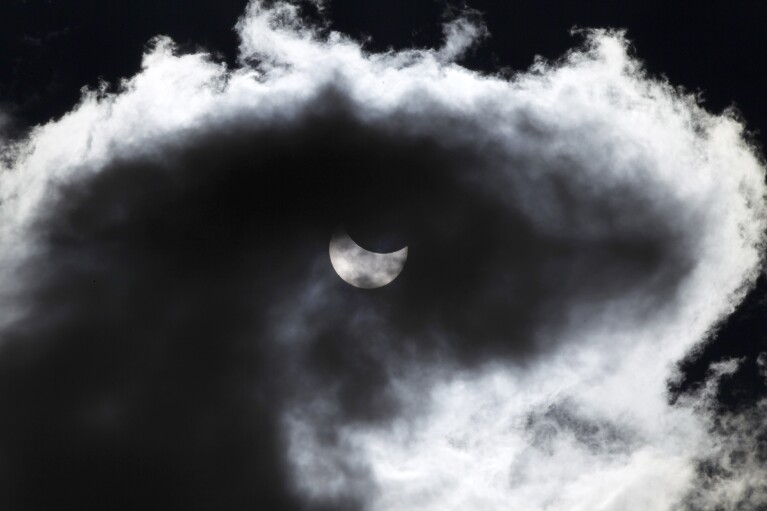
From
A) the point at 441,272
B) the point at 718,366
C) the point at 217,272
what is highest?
the point at 217,272

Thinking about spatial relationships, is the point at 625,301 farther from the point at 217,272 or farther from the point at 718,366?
the point at 217,272

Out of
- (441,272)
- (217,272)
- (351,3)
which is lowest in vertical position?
(441,272)

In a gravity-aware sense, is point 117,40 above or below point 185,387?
above

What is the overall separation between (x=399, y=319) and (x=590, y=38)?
175ft

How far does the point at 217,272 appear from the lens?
114000 millimetres

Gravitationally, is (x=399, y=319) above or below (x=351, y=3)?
below

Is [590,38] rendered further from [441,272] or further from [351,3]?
[441,272]

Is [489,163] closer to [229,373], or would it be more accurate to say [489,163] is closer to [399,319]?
[399,319]

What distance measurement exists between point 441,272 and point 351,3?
45.0 metres

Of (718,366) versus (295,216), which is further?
(295,216)

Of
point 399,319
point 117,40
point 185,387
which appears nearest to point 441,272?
point 399,319

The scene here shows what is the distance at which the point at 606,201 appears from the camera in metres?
113

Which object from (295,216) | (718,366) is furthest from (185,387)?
(718,366)

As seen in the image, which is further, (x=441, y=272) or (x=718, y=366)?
(x=441, y=272)
